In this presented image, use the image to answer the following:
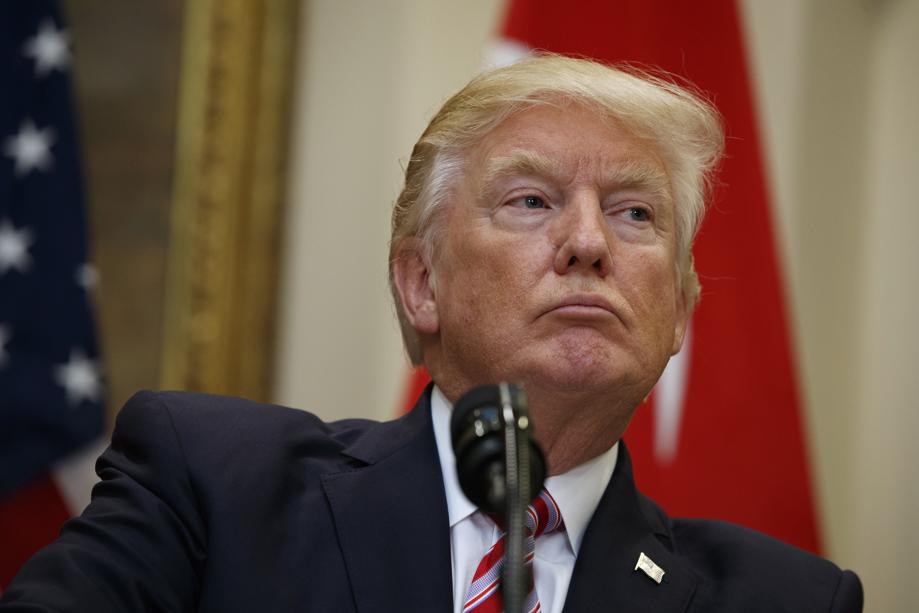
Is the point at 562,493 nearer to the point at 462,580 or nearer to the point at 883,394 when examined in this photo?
the point at 462,580

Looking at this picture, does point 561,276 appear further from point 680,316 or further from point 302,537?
point 302,537

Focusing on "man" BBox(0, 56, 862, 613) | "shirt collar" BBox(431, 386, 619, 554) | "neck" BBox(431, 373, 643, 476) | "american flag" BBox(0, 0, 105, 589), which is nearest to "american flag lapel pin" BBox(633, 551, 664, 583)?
"man" BBox(0, 56, 862, 613)

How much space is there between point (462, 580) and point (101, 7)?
3.12 m

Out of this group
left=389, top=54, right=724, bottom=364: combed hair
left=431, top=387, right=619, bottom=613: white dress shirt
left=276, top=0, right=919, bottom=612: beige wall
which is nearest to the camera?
left=431, top=387, right=619, bottom=613: white dress shirt

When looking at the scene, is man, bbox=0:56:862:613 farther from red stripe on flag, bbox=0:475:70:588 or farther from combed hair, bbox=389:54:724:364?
red stripe on flag, bbox=0:475:70:588

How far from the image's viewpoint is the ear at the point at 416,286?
7.91 feet

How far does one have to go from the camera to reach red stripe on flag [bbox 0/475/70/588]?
161 inches

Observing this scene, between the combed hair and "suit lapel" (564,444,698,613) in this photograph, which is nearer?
"suit lapel" (564,444,698,613)

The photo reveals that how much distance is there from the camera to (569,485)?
88.0 inches

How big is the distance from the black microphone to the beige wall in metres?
2.62

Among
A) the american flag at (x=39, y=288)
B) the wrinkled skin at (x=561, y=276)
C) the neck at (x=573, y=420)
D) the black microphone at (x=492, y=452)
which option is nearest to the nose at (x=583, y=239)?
the wrinkled skin at (x=561, y=276)

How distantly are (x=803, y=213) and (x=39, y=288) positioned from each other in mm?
2622

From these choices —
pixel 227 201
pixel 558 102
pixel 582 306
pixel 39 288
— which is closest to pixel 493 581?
pixel 582 306

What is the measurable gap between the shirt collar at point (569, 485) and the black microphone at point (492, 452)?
0.75 m
